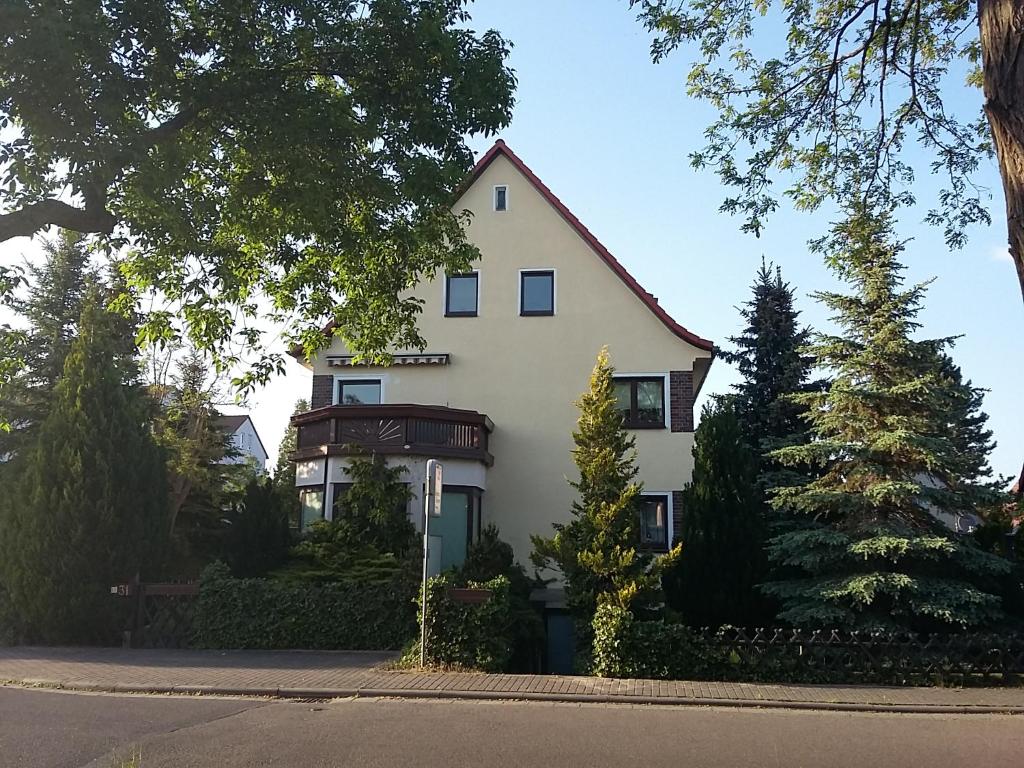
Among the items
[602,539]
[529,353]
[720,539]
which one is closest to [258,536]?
[602,539]

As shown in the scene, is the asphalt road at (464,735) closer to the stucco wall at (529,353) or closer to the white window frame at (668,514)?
the white window frame at (668,514)

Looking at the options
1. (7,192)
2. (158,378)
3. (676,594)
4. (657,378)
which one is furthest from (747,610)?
(158,378)

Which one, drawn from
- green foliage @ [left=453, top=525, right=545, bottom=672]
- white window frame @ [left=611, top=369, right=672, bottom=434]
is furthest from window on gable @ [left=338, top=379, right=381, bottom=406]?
green foliage @ [left=453, top=525, right=545, bottom=672]

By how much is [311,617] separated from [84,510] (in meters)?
4.78

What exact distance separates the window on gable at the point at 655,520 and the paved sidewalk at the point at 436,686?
9.44 metres

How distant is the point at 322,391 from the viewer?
76.2 feet

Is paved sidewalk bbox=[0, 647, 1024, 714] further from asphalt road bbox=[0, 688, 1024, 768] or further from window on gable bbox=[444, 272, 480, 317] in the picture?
window on gable bbox=[444, 272, 480, 317]

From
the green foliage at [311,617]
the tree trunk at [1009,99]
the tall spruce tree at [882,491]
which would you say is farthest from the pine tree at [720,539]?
the tree trunk at [1009,99]

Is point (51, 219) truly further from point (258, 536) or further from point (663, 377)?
point (663, 377)

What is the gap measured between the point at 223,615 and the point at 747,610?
9599mm

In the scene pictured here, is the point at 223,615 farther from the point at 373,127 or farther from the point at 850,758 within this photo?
the point at 850,758

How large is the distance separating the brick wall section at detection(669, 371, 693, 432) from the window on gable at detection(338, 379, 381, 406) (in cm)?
764

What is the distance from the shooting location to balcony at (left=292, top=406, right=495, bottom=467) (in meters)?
20.1

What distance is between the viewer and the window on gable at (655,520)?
2166 centimetres
